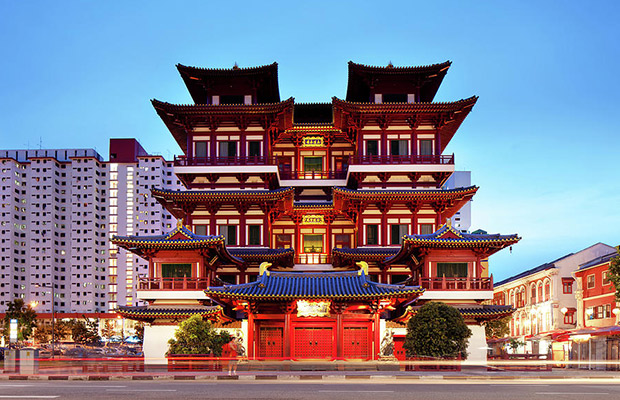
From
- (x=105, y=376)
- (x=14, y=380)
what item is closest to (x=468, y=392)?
(x=105, y=376)

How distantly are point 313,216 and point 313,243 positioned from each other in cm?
232

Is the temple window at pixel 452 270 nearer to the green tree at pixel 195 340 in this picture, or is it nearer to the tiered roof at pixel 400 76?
the tiered roof at pixel 400 76

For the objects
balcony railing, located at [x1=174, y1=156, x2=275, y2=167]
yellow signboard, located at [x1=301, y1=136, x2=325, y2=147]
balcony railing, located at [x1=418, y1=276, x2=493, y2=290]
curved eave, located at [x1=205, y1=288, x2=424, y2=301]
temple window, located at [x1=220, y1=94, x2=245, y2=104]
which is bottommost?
curved eave, located at [x1=205, y1=288, x2=424, y2=301]

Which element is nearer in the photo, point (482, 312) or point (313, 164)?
point (482, 312)

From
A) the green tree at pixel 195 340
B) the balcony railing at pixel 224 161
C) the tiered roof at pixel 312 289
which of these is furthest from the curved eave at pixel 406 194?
the green tree at pixel 195 340

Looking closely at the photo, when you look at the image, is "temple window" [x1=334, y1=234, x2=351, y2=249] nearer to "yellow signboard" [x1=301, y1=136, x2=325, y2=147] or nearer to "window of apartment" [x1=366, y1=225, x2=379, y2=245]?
"window of apartment" [x1=366, y1=225, x2=379, y2=245]

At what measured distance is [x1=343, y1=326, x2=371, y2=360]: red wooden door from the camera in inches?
1382

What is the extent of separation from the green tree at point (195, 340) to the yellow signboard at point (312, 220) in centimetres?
1811

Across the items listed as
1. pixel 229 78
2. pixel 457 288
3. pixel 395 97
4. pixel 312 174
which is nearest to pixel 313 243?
pixel 312 174

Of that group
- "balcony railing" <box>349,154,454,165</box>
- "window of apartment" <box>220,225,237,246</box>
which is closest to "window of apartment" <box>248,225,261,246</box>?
"window of apartment" <box>220,225,237,246</box>

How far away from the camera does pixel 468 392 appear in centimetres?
1795

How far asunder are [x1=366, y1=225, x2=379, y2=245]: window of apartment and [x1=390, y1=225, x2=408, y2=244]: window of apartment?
1188 millimetres

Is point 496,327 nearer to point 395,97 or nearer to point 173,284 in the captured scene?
point 395,97

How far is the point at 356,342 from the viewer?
116ft
